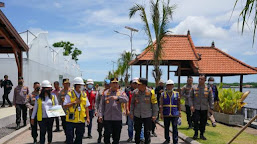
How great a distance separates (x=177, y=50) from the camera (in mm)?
20578

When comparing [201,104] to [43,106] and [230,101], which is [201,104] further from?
[230,101]

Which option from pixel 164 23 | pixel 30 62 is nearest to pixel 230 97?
pixel 164 23

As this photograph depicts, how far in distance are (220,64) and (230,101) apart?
808 cm

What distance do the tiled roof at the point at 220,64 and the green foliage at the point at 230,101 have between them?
20.0ft

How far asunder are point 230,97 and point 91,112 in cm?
709

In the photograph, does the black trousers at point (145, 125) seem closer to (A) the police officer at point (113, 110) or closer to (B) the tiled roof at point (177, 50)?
(A) the police officer at point (113, 110)

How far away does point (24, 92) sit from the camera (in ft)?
37.4

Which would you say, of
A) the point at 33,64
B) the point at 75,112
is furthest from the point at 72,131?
the point at 33,64

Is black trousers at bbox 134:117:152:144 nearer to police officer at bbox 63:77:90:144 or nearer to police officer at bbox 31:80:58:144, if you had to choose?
police officer at bbox 63:77:90:144

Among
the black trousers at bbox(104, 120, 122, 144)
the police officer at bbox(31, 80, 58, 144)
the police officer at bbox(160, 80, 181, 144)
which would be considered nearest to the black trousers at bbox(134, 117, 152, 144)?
the black trousers at bbox(104, 120, 122, 144)

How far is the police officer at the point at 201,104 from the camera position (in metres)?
9.11

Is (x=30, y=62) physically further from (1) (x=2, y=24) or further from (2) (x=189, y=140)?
(2) (x=189, y=140)

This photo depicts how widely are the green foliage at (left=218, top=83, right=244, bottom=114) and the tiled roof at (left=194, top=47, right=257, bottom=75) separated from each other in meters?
6.10

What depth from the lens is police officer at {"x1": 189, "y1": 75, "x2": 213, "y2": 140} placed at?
9.11 meters
